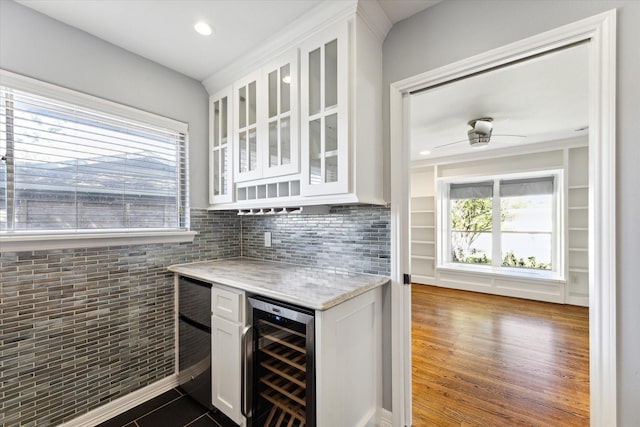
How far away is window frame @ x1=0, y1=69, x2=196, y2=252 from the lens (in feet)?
4.85

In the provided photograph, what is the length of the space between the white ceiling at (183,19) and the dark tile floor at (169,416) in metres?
2.58

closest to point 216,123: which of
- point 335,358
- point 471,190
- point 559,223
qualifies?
point 335,358

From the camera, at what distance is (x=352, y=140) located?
4.85 ft

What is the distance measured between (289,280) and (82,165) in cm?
155

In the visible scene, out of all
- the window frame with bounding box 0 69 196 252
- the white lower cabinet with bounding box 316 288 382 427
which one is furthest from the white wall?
the white lower cabinet with bounding box 316 288 382 427

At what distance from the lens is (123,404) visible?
1.86m

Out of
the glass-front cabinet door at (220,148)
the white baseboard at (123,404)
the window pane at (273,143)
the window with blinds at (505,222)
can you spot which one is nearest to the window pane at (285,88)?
the window pane at (273,143)

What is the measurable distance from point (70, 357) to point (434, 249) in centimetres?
526

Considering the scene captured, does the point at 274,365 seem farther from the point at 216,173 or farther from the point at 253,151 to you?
the point at 216,173

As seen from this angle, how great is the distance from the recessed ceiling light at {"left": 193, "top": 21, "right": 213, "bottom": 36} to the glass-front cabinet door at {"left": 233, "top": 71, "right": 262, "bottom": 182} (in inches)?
14.4

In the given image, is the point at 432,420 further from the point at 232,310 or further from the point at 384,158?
the point at 384,158

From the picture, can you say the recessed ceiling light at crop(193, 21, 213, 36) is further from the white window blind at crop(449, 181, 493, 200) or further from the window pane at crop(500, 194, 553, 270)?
the window pane at crop(500, 194, 553, 270)

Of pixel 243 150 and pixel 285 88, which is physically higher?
pixel 285 88

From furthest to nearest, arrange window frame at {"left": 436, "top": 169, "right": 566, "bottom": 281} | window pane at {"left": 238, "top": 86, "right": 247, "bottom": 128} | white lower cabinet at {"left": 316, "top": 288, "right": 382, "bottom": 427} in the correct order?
window frame at {"left": 436, "top": 169, "right": 566, "bottom": 281} < window pane at {"left": 238, "top": 86, "right": 247, "bottom": 128} < white lower cabinet at {"left": 316, "top": 288, "right": 382, "bottom": 427}
